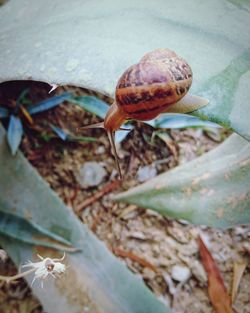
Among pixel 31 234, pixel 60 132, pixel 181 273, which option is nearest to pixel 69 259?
pixel 31 234

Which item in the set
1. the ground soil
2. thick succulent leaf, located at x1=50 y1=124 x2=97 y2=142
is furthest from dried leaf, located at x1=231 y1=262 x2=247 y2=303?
thick succulent leaf, located at x1=50 y1=124 x2=97 y2=142

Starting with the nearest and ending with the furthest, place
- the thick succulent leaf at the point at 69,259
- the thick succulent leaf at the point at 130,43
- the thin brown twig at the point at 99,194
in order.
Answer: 1. the thick succulent leaf at the point at 130,43
2. the thick succulent leaf at the point at 69,259
3. the thin brown twig at the point at 99,194

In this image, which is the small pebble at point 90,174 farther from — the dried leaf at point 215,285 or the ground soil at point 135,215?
the dried leaf at point 215,285

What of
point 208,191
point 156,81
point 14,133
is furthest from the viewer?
point 14,133

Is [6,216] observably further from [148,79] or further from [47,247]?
[148,79]

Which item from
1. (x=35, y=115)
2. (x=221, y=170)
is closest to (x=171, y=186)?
(x=221, y=170)

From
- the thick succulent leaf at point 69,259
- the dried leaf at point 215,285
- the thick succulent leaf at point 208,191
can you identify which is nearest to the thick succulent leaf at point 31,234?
the thick succulent leaf at point 69,259

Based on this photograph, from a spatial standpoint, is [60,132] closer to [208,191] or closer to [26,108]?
[26,108]
